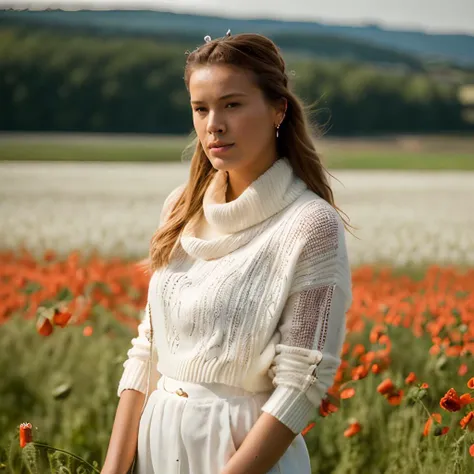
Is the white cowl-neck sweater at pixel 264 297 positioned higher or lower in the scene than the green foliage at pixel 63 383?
higher

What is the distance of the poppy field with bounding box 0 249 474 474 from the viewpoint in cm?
248

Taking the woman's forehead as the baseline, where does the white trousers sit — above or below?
below

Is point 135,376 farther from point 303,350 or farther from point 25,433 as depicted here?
point 303,350

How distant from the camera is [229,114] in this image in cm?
170

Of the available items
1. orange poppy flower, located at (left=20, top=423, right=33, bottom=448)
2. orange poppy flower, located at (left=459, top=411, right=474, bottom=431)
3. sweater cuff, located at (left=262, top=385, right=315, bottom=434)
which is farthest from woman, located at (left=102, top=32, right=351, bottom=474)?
orange poppy flower, located at (left=459, top=411, right=474, bottom=431)

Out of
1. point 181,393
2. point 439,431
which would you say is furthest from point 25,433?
point 439,431

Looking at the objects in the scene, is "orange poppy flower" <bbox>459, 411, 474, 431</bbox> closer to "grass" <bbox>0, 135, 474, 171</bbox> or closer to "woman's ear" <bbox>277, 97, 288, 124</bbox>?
"woman's ear" <bbox>277, 97, 288, 124</bbox>

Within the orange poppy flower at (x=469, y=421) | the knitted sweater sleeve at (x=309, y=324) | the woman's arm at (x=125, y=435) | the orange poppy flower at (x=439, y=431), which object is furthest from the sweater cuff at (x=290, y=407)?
the orange poppy flower at (x=439, y=431)

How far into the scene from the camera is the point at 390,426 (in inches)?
109

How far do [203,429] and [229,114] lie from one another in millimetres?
564

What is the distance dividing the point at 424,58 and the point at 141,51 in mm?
1740

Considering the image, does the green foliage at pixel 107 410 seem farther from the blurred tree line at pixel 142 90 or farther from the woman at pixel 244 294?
the blurred tree line at pixel 142 90

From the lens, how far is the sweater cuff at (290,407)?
160 cm

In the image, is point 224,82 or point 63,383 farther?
point 63,383
